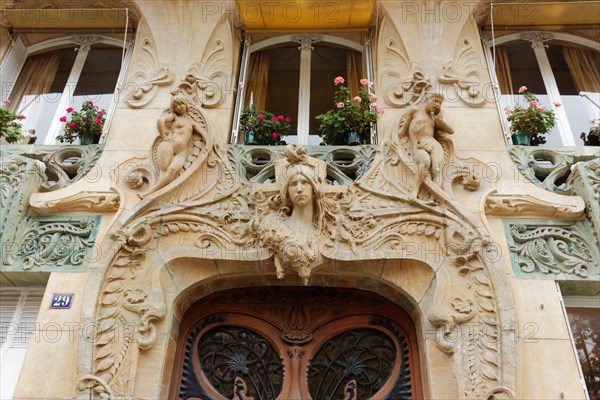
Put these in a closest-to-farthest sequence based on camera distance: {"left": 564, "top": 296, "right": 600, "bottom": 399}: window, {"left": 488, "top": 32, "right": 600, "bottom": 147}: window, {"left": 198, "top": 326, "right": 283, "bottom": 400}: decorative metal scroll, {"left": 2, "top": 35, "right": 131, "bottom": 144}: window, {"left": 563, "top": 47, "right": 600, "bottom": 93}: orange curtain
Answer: {"left": 564, "top": 296, "right": 600, "bottom": 399}: window < {"left": 198, "top": 326, "right": 283, "bottom": 400}: decorative metal scroll < {"left": 488, "top": 32, "right": 600, "bottom": 147}: window < {"left": 2, "top": 35, "right": 131, "bottom": 144}: window < {"left": 563, "top": 47, "right": 600, "bottom": 93}: orange curtain

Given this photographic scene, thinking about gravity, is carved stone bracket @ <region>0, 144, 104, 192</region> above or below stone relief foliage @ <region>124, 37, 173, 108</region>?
below

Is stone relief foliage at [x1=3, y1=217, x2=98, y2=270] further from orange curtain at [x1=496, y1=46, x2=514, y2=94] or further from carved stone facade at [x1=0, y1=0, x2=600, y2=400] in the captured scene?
orange curtain at [x1=496, y1=46, x2=514, y2=94]

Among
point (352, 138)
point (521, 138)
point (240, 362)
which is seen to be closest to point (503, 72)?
point (521, 138)

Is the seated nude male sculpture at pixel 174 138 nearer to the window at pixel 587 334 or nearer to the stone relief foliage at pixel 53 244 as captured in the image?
the stone relief foliage at pixel 53 244

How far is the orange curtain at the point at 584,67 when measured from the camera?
7340mm

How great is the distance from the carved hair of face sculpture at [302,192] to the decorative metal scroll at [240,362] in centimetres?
139

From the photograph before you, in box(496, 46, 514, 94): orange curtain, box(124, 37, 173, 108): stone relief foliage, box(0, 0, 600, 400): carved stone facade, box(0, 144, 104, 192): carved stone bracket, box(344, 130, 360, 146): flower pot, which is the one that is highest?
box(496, 46, 514, 94): orange curtain

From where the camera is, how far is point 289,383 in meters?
5.32

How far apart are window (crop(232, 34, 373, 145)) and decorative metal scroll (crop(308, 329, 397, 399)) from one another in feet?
8.18

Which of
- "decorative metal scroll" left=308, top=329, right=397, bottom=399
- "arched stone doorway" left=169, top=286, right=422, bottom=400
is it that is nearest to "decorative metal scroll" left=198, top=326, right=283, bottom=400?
"arched stone doorway" left=169, top=286, right=422, bottom=400

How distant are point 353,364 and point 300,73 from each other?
3951 mm

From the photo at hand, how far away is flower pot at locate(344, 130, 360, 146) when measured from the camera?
632 cm

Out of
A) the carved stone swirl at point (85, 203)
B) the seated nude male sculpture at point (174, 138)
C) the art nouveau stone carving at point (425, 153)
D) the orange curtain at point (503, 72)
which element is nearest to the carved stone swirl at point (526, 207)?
the art nouveau stone carving at point (425, 153)

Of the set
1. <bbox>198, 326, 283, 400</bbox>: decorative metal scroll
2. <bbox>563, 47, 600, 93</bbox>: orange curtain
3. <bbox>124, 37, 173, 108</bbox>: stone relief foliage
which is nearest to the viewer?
<bbox>198, 326, 283, 400</bbox>: decorative metal scroll
